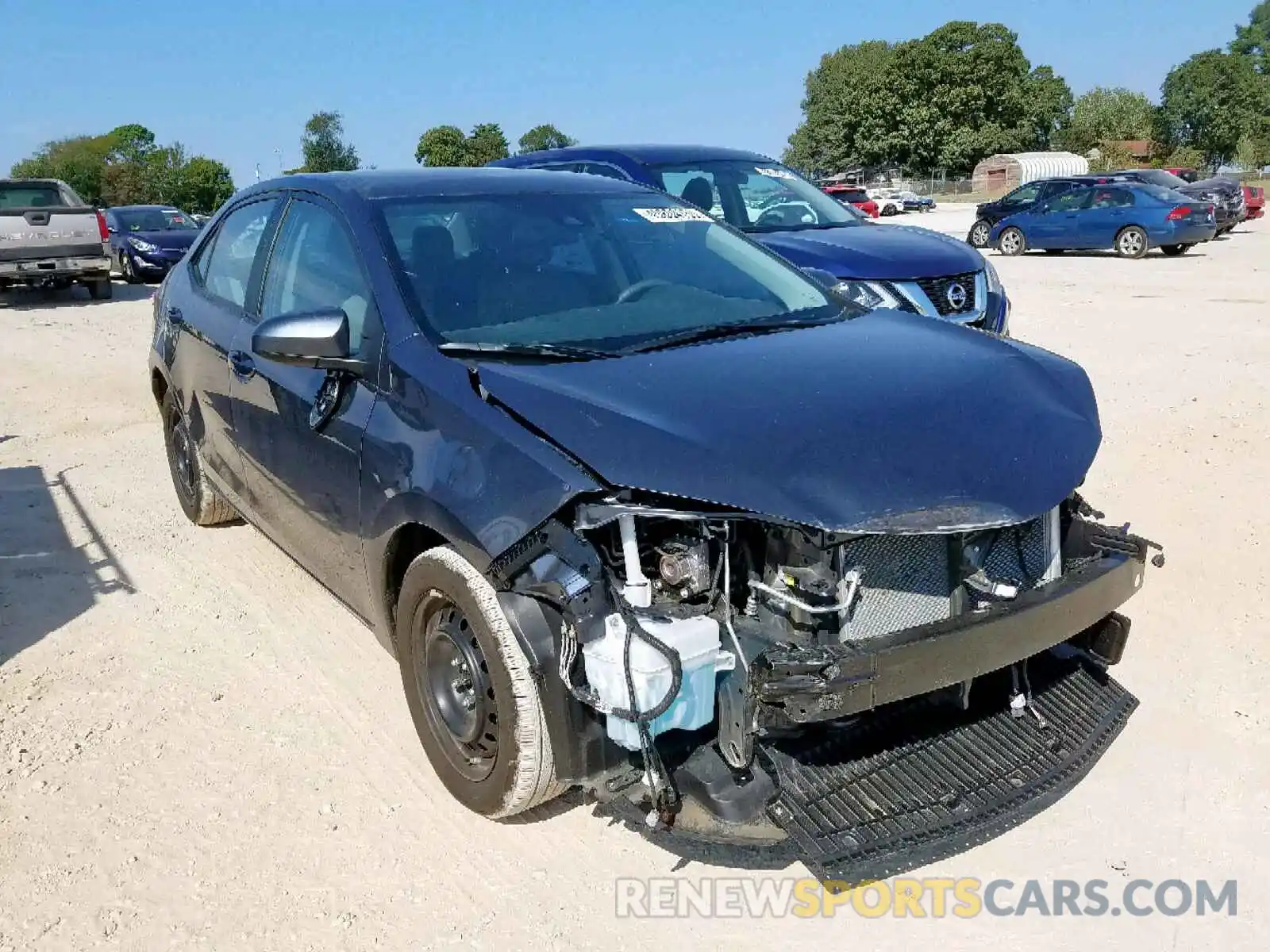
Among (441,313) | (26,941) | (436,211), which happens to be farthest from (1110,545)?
(26,941)

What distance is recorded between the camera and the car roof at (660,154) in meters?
8.05

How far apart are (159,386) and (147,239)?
1449cm

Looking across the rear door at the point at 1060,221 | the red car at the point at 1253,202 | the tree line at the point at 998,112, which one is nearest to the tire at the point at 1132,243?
the rear door at the point at 1060,221

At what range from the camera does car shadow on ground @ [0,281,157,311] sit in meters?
16.0

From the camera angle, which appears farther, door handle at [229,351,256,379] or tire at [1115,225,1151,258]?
tire at [1115,225,1151,258]

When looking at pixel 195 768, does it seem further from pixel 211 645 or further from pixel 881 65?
pixel 881 65

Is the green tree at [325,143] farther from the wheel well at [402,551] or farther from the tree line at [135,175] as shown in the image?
the wheel well at [402,551]

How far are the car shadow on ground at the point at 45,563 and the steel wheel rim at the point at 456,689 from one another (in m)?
2.10

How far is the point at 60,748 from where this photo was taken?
11.3 feet

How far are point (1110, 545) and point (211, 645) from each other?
10.6ft

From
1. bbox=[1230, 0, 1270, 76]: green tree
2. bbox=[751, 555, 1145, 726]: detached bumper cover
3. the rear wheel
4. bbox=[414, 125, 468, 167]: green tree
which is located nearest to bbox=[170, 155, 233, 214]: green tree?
bbox=[414, 125, 468, 167]: green tree

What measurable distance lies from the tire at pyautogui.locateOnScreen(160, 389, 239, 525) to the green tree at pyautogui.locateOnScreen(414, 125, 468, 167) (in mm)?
96258

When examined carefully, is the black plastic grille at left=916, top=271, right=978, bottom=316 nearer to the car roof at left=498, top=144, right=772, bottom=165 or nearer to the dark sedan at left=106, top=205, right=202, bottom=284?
the car roof at left=498, top=144, right=772, bottom=165

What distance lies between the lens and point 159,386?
550 centimetres
